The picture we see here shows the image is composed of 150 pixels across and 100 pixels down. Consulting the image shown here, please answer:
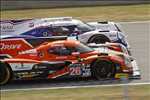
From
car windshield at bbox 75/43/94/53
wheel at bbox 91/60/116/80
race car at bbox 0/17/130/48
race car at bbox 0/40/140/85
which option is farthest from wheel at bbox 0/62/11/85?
race car at bbox 0/17/130/48

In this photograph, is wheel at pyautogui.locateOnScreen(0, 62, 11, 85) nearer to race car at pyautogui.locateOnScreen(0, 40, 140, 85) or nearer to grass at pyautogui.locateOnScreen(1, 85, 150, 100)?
race car at pyautogui.locateOnScreen(0, 40, 140, 85)

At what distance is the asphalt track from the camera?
15.9 meters

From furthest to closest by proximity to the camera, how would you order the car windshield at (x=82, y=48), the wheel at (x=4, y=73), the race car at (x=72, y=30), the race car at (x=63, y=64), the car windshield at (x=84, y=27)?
1. the car windshield at (x=84, y=27)
2. the race car at (x=72, y=30)
3. the car windshield at (x=82, y=48)
4. the race car at (x=63, y=64)
5. the wheel at (x=4, y=73)

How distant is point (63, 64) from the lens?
52.3 feet

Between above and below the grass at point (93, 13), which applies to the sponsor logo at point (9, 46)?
below

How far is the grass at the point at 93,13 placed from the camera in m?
27.4

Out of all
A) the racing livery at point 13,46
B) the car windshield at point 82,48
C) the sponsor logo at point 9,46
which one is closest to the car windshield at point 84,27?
the racing livery at point 13,46

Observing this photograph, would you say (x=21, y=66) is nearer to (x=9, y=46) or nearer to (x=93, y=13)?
A: (x=9, y=46)

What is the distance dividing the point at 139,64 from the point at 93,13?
35.2 ft

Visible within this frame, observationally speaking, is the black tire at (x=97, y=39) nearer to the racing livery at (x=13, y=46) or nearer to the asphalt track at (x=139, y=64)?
the asphalt track at (x=139, y=64)

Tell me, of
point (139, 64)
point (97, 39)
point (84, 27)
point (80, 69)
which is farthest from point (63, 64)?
point (84, 27)

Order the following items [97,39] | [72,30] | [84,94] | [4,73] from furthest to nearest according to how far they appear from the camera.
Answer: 1. [72,30]
2. [97,39]
3. [4,73]
4. [84,94]

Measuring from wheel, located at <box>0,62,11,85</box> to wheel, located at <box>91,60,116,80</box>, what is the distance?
240 cm

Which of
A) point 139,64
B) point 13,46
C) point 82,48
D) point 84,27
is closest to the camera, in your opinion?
point 82,48
